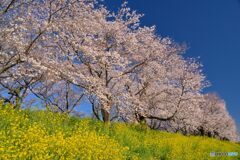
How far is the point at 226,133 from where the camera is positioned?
68.4 metres

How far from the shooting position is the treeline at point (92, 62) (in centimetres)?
1702

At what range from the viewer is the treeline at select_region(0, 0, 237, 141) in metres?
17.0

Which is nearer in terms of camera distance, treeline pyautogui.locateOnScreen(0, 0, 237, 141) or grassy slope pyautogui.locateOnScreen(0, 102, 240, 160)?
grassy slope pyautogui.locateOnScreen(0, 102, 240, 160)

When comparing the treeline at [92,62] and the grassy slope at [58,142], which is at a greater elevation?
the treeline at [92,62]

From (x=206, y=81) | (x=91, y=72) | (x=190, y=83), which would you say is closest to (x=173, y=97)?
(x=190, y=83)

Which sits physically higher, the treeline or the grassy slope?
the treeline

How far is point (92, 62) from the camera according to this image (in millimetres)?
23688

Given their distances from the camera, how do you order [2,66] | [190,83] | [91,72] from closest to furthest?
1. [2,66]
2. [91,72]
3. [190,83]

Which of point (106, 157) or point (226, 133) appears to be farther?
point (226, 133)

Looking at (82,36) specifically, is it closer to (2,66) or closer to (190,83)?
(2,66)

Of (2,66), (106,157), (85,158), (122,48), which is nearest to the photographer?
(85,158)

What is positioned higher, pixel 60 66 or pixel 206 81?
pixel 206 81

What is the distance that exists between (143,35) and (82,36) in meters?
6.47

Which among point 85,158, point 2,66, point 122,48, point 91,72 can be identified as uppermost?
point 122,48
